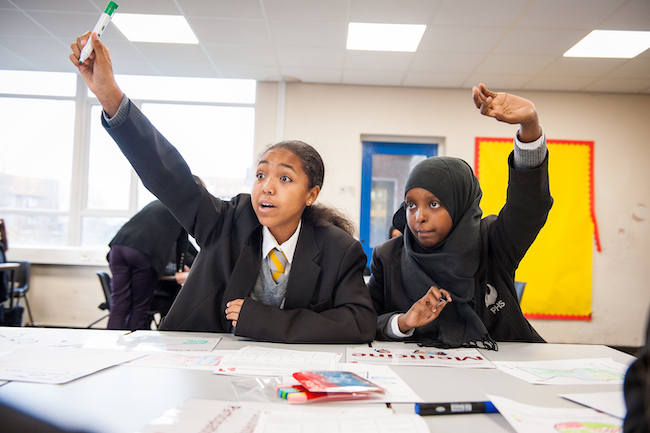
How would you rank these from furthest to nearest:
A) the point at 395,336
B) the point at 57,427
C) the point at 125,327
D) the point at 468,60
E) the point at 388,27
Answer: the point at 468,60 → the point at 388,27 → the point at 125,327 → the point at 395,336 → the point at 57,427

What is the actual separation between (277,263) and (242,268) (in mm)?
143

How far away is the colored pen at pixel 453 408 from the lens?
0.70m

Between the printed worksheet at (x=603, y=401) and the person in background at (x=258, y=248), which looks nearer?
the printed worksheet at (x=603, y=401)

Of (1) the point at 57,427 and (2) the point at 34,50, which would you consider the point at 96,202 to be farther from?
(1) the point at 57,427

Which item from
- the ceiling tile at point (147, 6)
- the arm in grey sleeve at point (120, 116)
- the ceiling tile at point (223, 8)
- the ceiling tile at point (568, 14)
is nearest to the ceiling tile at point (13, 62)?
the ceiling tile at point (147, 6)

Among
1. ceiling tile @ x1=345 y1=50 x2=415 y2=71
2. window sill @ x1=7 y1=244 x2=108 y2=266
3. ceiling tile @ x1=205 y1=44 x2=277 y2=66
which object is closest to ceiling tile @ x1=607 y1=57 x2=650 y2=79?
ceiling tile @ x1=345 y1=50 x2=415 y2=71

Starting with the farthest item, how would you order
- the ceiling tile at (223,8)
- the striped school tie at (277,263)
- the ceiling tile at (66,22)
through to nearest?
the ceiling tile at (66,22)
the ceiling tile at (223,8)
the striped school tie at (277,263)

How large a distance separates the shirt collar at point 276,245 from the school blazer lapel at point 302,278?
0.07m

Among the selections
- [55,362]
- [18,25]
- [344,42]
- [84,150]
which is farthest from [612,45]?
[84,150]

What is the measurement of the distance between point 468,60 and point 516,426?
13.4ft

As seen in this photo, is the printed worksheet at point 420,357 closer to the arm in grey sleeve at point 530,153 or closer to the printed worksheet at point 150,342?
the printed worksheet at point 150,342

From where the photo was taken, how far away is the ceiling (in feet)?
10.6

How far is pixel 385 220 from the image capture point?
5.01 m

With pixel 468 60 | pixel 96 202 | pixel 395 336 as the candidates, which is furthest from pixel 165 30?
pixel 395 336
